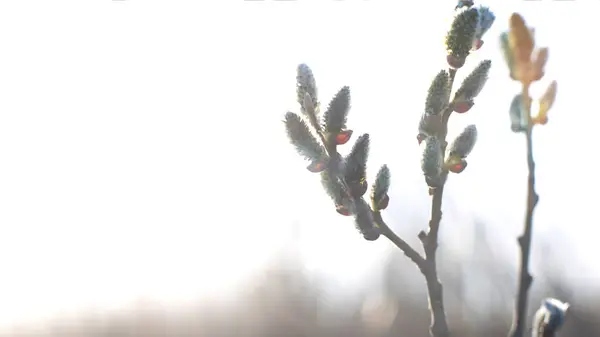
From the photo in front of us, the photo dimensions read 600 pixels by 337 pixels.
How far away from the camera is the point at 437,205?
5.22 ft

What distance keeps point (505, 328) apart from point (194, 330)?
874cm

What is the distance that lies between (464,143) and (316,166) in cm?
29

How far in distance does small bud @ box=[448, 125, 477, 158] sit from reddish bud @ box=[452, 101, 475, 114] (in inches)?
1.5

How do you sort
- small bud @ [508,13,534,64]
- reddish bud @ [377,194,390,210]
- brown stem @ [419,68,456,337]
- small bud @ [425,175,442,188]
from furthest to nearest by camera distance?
reddish bud @ [377,194,390,210] → small bud @ [425,175,442,188] → brown stem @ [419,68,456,337] → small bud @ [508,13,534,64]

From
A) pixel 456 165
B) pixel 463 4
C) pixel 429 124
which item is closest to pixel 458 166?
pixel 456 165

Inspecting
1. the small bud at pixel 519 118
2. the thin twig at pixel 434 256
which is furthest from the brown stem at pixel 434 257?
the small bud at pixel 519 118

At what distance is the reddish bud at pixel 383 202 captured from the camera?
1664 mm

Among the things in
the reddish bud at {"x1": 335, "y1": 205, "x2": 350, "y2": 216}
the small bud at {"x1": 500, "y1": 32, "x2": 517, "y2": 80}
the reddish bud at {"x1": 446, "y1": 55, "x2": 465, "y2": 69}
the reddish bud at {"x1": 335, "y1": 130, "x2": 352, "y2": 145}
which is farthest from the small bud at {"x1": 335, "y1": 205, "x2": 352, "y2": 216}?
the small bud at {"x1": 500, "y1": 32, "x2": 517, "y2": 80}

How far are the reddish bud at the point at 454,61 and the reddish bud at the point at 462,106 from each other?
7 centimetres

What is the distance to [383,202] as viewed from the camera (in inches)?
65.6

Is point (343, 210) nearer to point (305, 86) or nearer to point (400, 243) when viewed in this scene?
point (400, 243)

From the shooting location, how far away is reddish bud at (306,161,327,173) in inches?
64.2

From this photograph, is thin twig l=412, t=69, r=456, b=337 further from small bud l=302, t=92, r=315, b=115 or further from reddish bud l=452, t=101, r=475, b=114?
small bud l=302, t=92, r=315, b=115

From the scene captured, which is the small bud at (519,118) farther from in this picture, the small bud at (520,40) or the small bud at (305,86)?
the small bud at (305,86)
